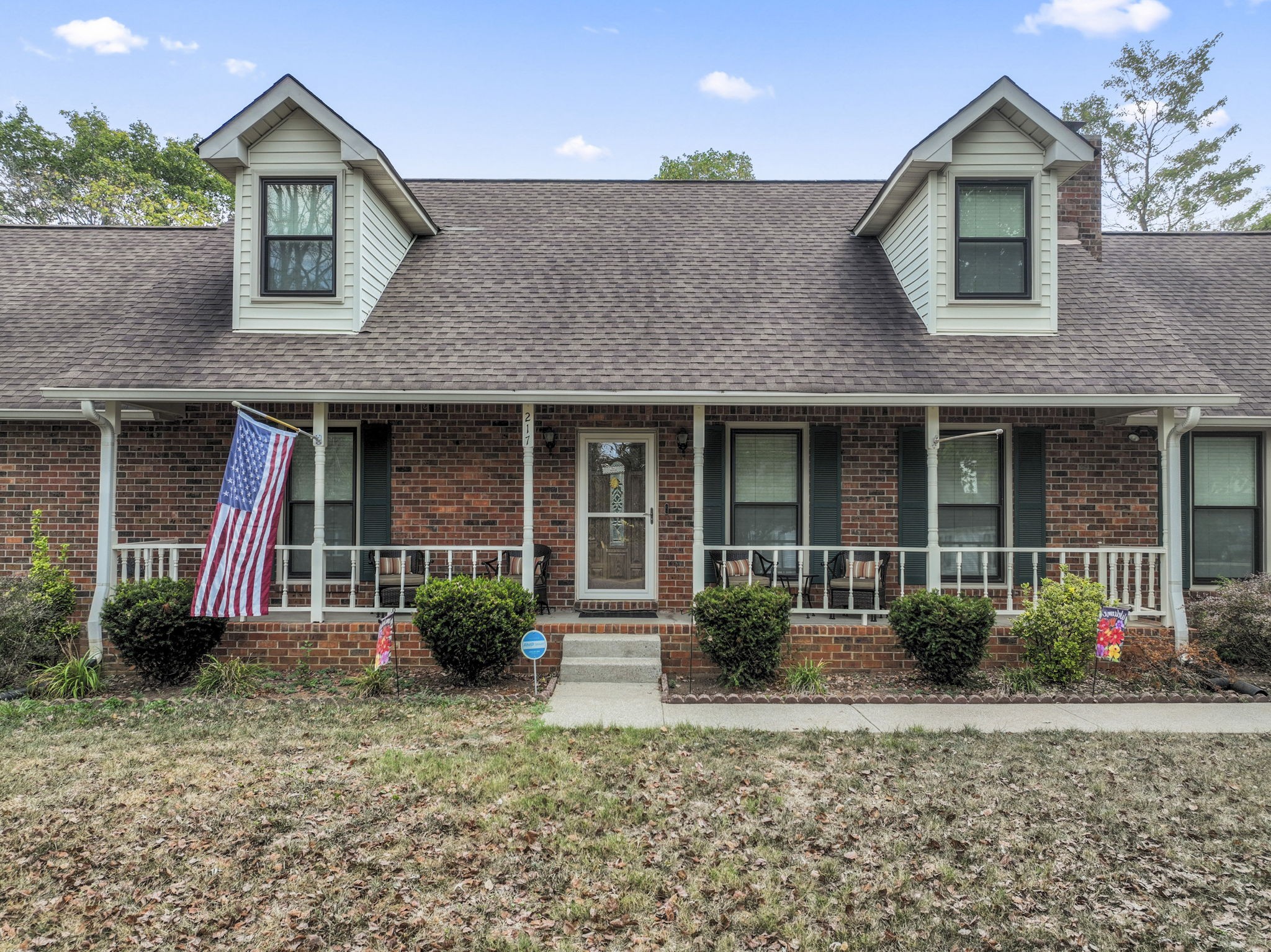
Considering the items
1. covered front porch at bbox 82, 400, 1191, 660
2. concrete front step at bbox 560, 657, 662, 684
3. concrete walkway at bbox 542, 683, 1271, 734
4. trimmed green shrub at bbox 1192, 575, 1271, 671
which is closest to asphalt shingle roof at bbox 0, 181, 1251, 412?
covered front porch at bbox 82, 400, 1191, 660

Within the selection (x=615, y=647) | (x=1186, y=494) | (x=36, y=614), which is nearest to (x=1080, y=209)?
(x=1186, y=494)

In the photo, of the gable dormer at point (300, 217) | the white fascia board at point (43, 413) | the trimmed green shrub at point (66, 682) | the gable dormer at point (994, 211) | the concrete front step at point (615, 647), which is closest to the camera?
the trimmed green shrub at point (66, 682)

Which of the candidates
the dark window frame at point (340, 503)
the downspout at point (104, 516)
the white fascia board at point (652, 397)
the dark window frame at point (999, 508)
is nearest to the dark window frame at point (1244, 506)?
the white fascia board at point (652, 397)

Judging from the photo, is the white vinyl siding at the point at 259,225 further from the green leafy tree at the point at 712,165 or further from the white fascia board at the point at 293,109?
the green leafy tree at the point at 712,165

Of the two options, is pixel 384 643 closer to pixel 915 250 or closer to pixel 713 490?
pixel 713 490

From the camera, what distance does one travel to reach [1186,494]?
877cm

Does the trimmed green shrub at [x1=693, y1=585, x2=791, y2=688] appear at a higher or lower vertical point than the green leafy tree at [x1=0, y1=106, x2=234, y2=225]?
lower

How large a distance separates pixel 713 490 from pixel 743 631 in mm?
2161

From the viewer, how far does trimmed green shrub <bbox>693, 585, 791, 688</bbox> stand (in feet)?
23.0

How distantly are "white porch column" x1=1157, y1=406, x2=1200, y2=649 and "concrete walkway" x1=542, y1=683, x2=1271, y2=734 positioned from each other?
1.16m

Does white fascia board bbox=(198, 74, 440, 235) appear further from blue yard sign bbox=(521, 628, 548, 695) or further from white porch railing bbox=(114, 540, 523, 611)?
blue yard sign bbox=(521, 628, 548, 695)

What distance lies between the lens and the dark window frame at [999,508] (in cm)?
872

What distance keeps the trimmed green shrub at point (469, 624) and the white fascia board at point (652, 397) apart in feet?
6.32

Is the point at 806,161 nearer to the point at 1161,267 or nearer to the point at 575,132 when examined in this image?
the point at 575,132
